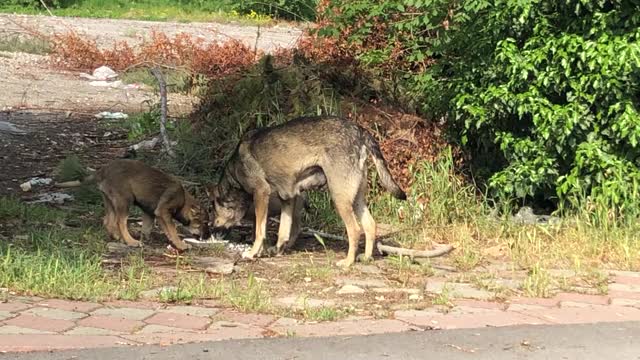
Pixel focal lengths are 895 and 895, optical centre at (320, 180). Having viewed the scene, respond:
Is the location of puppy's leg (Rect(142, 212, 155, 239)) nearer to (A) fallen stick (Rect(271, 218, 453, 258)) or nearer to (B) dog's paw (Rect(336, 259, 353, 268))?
(B) dog's paw (Rect(336, 259, 353, 268))

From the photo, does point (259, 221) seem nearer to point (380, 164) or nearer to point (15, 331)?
point (380, 164)

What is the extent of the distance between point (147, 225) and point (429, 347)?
158 inches

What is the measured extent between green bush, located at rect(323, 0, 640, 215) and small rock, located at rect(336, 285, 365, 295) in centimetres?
262

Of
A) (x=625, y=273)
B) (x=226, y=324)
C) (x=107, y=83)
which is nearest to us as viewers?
(x=226, y=324)

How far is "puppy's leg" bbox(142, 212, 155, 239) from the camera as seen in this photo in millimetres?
8469

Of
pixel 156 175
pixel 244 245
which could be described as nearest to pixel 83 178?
pixel 156 175

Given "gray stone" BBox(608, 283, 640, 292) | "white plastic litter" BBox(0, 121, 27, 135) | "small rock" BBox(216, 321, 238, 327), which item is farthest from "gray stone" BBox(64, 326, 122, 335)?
"white plastic litter" BBox(0, 121, 27, 135)

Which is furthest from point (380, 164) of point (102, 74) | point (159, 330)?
point (102, 74)

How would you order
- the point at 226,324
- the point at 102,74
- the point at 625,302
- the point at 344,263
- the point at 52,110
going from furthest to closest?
the point at 102,74
the point at 52,110
the point at 344,263
the point at 625,302
the point at 226,324

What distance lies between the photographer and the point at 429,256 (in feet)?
25.8

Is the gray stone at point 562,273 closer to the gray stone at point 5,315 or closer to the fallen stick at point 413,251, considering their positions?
the fallen stick at point 413,251

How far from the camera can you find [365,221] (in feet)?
26.1

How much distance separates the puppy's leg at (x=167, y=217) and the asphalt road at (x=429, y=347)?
9.62 feet

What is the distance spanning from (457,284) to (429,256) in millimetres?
1013
